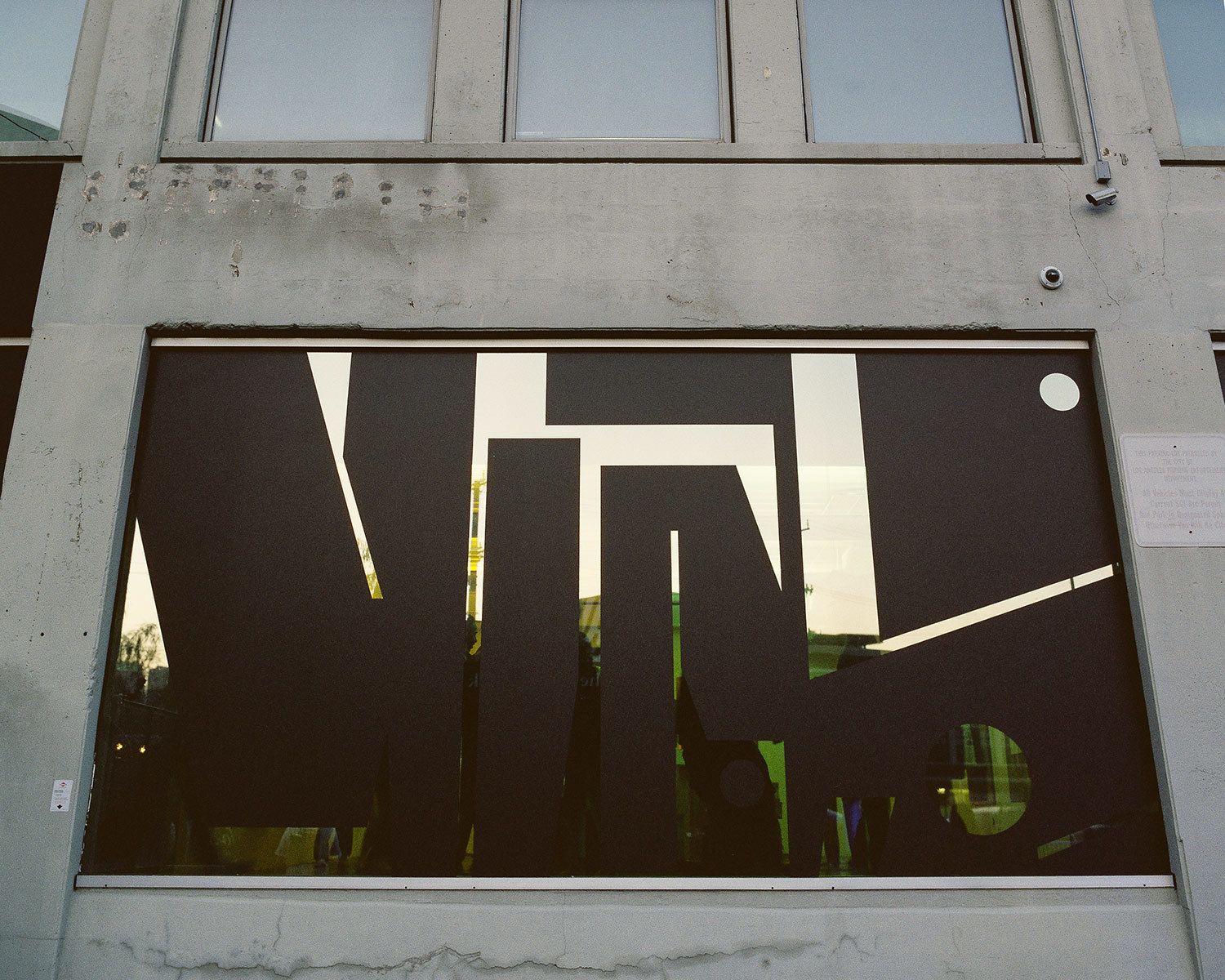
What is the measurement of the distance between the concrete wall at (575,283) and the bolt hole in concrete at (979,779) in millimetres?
339

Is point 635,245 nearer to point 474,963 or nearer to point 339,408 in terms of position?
point 339,408

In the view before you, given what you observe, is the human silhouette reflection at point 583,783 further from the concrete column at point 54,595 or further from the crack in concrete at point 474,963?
the concrete column at point 54,595

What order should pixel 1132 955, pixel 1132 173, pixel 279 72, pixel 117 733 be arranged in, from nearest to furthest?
1. pixel 1132 955
2. pixel 117 733
3. pixel 1132 173
4. pixel 279 72

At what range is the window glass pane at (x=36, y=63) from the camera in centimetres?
425

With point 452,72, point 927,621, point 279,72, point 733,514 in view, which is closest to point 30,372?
point 279,72

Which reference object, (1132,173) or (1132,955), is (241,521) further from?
(1132,173)

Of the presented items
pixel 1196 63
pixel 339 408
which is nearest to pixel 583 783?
pixel 339 408

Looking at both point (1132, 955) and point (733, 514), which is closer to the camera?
point (1132, 955)

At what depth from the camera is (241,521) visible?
3764 mm

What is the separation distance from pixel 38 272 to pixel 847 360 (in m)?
4.51

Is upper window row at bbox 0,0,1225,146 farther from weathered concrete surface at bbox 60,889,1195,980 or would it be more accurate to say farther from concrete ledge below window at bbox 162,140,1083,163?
weathered concrete surface at bbox 60,889,1195,980

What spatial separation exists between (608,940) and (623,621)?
1.43 metres

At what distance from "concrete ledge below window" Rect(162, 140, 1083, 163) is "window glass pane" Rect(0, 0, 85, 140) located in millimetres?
912

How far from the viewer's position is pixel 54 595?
3514 millimetres
